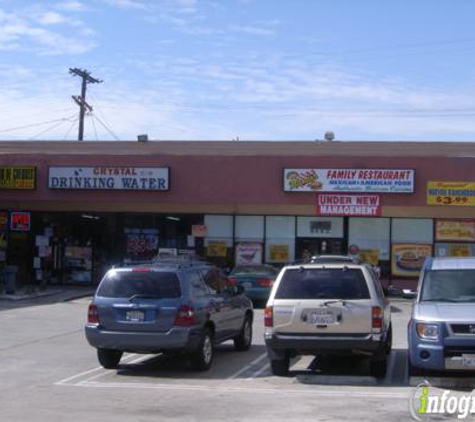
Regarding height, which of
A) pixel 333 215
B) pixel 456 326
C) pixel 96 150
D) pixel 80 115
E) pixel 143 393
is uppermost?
pixel 80 115

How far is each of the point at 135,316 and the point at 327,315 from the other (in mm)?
2984

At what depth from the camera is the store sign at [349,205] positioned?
3195 centimetres

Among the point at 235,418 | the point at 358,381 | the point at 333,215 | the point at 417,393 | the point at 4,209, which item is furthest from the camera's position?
the point at 4,209

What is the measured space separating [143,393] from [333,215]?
2152 cm

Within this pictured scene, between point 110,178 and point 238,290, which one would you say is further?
point 110,178

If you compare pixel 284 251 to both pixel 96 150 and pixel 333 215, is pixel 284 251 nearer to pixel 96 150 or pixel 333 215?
pixel 333 215

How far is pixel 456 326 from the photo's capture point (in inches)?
447

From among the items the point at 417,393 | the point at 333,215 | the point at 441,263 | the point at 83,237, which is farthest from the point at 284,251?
the point at 417,393

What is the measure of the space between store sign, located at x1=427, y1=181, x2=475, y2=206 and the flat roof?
223cm

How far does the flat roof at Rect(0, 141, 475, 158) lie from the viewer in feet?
114

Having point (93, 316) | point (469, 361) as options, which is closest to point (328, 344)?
point (469, 361)

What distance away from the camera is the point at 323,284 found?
1267 cm

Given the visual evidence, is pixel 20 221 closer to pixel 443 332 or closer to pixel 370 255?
pixel 370 255

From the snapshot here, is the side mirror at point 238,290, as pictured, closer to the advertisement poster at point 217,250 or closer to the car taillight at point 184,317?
the car taillight at point 184,317
